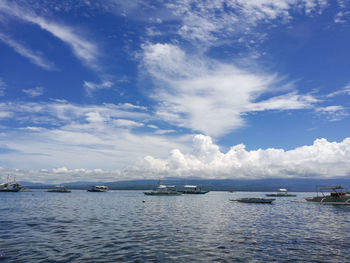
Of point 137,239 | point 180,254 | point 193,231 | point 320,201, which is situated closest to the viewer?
point 180,254

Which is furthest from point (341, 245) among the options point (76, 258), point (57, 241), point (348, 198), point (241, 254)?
point (348, 198)

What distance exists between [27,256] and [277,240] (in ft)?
86.3

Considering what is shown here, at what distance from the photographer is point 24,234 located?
31.4 metres

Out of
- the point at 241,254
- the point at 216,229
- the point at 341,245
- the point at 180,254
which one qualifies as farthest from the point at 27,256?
the point at 341,245

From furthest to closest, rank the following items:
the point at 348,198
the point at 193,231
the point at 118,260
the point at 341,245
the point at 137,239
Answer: the point at 348,198 → the point at 193,231 → the point at 137,239 → the point at 341,245 → the point at 118,260

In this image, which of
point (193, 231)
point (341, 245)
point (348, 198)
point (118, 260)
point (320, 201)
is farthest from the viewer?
point (320, 201)

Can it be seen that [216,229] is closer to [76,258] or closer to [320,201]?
[76,258]

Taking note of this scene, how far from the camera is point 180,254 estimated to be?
74.2ft

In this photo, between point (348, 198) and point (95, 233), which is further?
point (348, 198)

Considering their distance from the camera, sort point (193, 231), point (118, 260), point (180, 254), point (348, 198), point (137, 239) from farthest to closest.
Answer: point (348, 198), point (193, 231), point (137, 239), point (180, 254), point (118, 260)

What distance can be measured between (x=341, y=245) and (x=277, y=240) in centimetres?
647

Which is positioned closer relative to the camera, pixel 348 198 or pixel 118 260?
pixel 118 260

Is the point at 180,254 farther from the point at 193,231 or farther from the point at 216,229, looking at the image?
the point at 216,229

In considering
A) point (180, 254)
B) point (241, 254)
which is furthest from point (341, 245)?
Result: point (180, 254)
